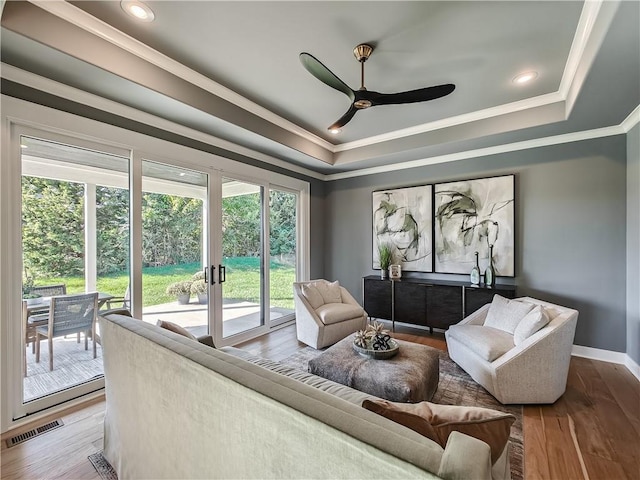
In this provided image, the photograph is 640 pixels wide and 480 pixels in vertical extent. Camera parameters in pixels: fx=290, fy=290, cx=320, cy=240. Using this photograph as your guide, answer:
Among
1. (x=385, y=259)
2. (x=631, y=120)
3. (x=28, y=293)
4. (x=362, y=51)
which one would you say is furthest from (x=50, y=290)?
(x=631, y=120)

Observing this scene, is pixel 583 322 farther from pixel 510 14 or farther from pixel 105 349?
pixel 105 349

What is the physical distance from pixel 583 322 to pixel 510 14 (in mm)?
3436

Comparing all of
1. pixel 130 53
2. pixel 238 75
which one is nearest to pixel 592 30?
pixel 238 75

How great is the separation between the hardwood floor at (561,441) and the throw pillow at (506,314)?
695 mm

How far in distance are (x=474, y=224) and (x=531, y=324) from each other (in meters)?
1.86

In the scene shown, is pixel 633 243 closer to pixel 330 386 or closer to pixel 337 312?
pixel 337 312

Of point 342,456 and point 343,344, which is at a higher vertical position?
point 342,456

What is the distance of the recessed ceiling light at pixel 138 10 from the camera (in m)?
1.89

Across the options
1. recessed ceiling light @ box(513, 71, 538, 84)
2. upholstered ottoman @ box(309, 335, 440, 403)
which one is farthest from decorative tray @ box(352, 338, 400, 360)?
recessed ceiling light @ box(513, 71, 538, 84)

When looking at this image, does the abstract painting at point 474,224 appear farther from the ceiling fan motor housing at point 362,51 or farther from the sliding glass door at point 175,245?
the sliding glass door at point 175,245

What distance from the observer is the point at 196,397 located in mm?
1127

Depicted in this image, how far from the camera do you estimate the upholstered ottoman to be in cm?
202

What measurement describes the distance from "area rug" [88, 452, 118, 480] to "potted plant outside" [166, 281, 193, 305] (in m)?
1.62

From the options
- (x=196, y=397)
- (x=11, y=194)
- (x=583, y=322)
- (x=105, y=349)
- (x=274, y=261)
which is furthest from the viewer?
(x=274, y=261)
